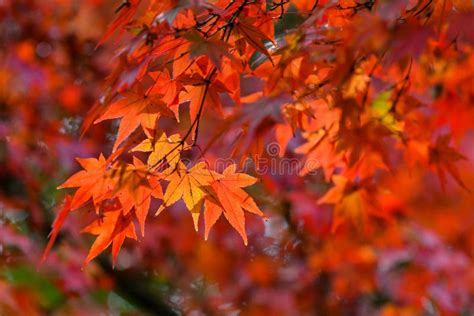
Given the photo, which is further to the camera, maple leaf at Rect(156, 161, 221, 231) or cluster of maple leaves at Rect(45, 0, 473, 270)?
maple leaf at Rect(156, 161, 221, 231)

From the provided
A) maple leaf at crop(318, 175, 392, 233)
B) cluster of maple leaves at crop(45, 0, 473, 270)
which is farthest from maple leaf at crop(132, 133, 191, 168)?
maple leaf at crop(318, 175, 392, 233)

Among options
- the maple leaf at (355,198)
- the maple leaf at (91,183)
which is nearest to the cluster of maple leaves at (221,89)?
the maple leaf at (91,183)

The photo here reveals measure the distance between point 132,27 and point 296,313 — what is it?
251 centimetres

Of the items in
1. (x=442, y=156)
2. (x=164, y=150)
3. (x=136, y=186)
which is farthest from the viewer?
(x=442, y=156)

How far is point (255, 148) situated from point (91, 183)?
13.1 inches

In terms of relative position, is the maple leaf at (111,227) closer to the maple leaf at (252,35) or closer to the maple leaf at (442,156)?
the maple leaf at (252,35)

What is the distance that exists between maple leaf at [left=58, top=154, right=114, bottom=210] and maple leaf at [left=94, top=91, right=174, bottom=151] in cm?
8

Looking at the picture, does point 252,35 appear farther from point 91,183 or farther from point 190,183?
point 91,183

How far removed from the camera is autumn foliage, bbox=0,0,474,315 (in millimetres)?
1172

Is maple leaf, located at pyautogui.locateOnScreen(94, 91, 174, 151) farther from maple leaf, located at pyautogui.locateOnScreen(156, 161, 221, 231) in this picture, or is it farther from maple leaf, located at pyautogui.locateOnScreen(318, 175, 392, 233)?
maple leaf, located at pyautogui.locateOnScreen(318, 175, 392, 233)

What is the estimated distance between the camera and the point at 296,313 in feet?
11.0

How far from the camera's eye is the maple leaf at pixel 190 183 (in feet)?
3.93

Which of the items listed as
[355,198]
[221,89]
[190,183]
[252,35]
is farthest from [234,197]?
[355,198]

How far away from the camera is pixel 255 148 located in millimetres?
1265
